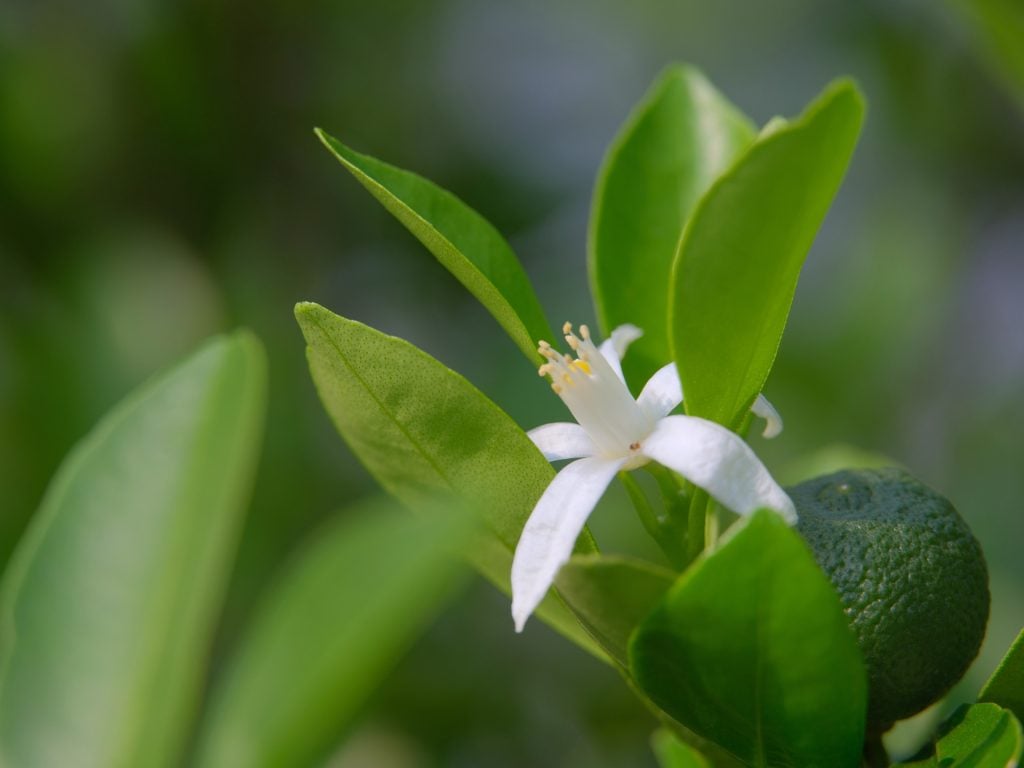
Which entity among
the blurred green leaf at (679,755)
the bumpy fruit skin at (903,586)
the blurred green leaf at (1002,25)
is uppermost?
the blurred green leaf at (1002,25)

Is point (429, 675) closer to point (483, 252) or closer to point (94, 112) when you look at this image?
point (94, 112)

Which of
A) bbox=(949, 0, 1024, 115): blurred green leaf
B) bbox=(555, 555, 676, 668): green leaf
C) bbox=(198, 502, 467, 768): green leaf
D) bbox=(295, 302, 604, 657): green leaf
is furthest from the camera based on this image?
bbox=(949, 0, 1024, 115): blurred green leaf

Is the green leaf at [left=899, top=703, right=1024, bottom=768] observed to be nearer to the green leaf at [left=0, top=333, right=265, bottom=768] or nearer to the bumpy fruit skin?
the bumpy fruit skin

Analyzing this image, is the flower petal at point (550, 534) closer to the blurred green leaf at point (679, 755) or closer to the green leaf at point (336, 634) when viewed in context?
the green leaf at point (336, 634)

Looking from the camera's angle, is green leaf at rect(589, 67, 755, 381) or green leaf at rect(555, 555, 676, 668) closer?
green leaf at rect(555, 555, 676, 668)

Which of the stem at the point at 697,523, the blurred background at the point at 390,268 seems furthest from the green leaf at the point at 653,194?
the blurred background at the point at 390,268

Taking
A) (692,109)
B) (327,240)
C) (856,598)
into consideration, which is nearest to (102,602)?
(856,598)

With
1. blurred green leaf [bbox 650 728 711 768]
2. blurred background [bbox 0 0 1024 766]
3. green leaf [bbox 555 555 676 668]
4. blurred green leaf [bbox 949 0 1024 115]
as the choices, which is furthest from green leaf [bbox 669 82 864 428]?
blurred background [bbox 0 0 1024 766]
